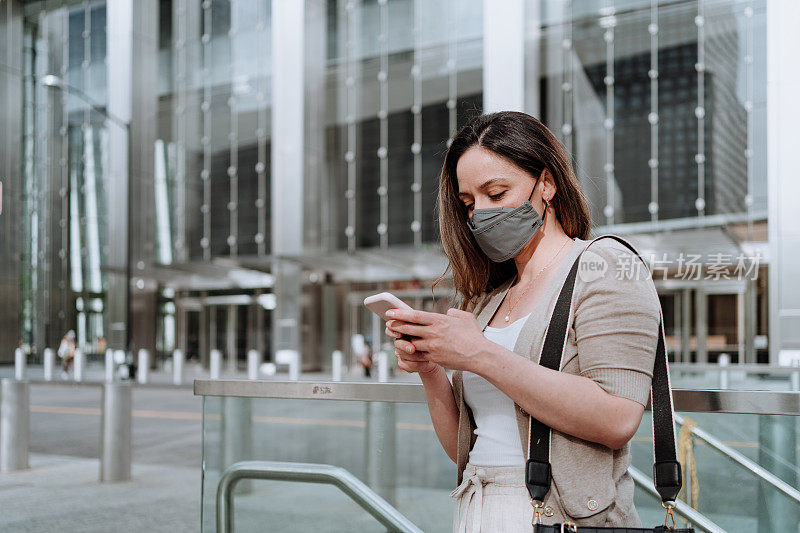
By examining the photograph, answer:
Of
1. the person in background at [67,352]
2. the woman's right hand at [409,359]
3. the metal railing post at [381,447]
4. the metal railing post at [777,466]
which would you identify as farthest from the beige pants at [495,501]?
the person in background at [67,352]

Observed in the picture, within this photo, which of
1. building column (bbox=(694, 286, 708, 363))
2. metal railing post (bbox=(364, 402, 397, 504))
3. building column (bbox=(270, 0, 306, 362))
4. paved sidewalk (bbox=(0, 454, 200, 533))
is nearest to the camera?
metal railing post (bbox=(364, 402, 397, 504))

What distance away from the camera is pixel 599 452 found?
1.53 metres

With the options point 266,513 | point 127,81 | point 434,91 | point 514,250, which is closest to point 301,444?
point 266,513

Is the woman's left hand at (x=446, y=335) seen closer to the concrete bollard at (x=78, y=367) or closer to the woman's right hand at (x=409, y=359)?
the woman's right hand at (x=409, y=359)

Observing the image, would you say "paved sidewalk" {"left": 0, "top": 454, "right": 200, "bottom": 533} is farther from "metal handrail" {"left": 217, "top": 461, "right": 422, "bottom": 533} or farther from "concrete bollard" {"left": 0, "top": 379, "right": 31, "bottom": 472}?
"metal handrail" {"left": 217, "top": 461, "right": 422, "bottom": 533}

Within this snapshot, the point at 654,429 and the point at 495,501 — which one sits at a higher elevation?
the point at 654,429

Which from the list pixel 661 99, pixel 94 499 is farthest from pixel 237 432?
pixel 661 99

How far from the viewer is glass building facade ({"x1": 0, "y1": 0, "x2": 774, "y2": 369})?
1947 centimetres

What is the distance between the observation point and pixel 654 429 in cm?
152

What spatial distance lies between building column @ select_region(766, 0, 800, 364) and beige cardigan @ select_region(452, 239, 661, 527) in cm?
1747

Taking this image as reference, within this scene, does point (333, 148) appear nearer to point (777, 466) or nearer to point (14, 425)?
point (14, 425)

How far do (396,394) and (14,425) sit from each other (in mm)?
6901

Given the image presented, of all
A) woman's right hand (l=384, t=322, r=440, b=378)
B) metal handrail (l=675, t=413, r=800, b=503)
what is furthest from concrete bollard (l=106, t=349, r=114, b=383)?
woman's right hand (l=384, t=322, r=440, b=378)

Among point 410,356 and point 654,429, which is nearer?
point 654,429
